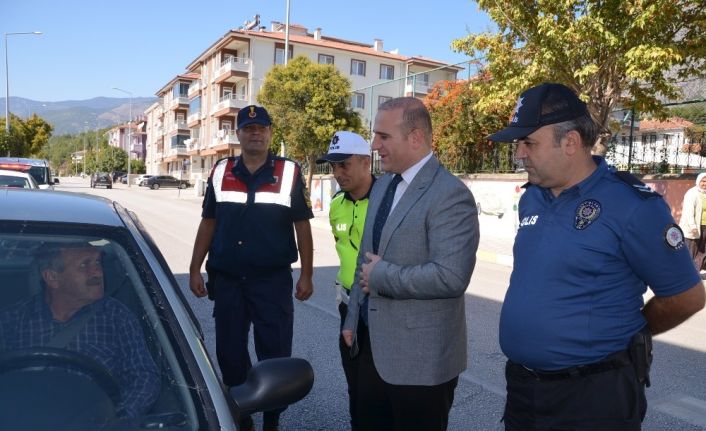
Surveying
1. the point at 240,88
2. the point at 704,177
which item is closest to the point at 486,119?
the point at 704,177

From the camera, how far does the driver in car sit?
187 cm

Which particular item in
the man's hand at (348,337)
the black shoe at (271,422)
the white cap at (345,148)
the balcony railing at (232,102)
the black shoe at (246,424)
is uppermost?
the balcony railing at (232,102)

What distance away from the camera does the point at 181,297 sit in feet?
7.16

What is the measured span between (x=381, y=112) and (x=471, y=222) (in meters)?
0.59

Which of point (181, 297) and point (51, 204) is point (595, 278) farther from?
point (51, 204)

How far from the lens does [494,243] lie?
50.5ft

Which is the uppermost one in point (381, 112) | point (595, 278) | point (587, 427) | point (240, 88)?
point (240, 88)

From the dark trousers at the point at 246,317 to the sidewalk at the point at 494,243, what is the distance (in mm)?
8842

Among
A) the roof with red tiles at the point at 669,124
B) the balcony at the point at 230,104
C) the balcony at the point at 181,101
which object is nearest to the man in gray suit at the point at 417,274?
the roof with red tiles at the point at 669,124

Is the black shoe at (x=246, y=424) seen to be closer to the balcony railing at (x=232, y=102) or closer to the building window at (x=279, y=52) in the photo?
the balcony railing at (x=232, y=102)

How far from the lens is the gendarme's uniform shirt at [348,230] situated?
136 inches

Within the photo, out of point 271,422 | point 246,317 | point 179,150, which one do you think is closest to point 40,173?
point 246,317

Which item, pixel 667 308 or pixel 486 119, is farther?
pixel 486 119

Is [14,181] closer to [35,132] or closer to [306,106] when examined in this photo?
[306,106]
